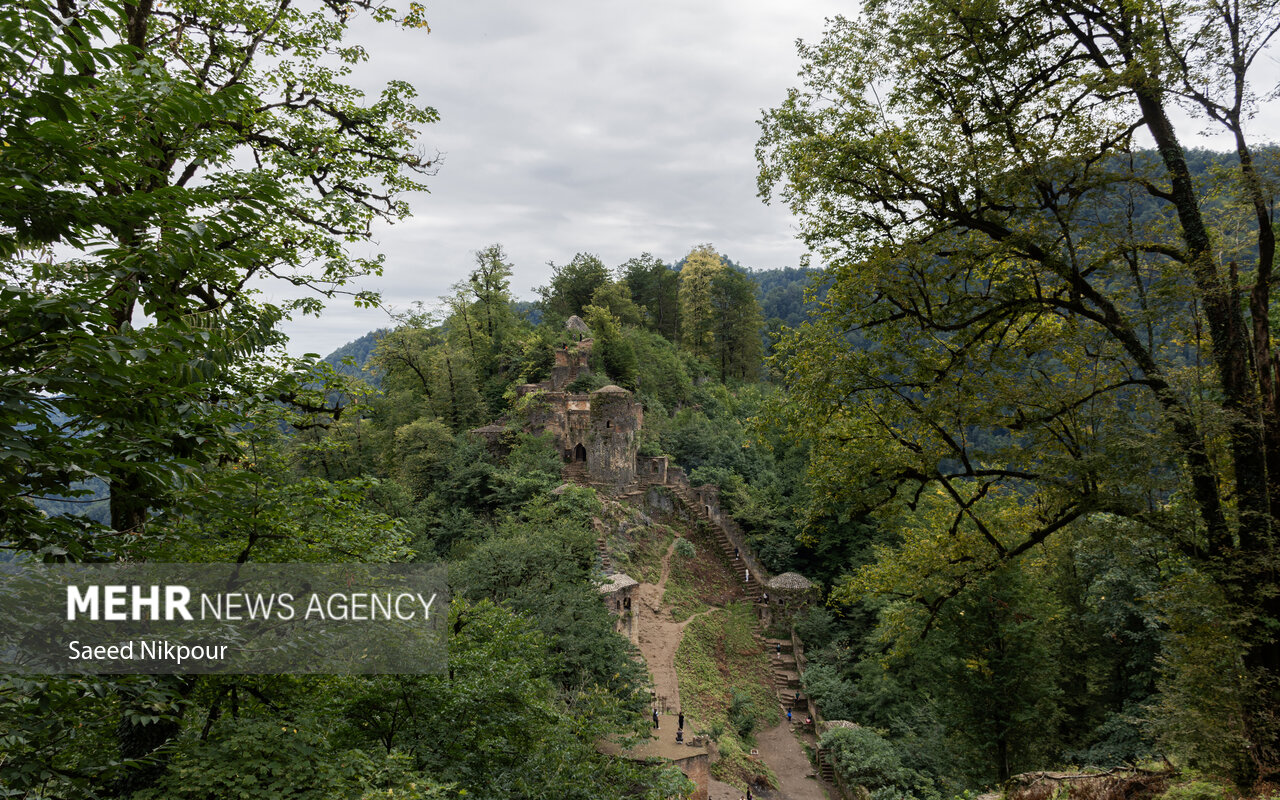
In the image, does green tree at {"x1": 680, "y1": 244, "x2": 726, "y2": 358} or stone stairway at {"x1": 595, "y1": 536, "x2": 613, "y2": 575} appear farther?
green tree at {"x1": 680, "y1": 244, "x2": 726, "y2": 358}

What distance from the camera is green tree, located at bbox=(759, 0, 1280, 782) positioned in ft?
18.9

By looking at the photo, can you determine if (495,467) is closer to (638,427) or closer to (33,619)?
(638,427)

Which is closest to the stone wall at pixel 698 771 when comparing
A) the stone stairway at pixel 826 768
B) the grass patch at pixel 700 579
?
the stone stairway at pixel 826 768

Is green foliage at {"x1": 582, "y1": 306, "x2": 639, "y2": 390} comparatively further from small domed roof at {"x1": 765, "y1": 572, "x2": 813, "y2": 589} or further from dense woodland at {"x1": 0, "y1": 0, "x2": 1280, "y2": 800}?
dense woodland at {"x1": 0, "y1": 0, "x2": 1280, "y2": 800}

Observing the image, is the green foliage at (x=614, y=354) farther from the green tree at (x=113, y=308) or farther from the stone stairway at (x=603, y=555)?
the green tree at (x=113, y=308)

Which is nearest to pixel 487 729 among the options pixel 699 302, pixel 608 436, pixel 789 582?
pixel 608 436

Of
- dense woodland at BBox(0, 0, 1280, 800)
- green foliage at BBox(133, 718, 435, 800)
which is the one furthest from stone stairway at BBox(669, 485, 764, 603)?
green foliage at BBox(133, 718, 435, 800)

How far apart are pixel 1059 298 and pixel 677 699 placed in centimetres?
1425

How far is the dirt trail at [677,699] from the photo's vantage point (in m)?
16.1

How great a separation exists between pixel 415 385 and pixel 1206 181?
1059 inches

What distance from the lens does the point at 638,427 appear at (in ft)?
83.9

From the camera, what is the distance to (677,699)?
661 inches

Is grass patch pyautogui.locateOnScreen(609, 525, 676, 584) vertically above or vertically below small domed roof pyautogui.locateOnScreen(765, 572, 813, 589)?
above

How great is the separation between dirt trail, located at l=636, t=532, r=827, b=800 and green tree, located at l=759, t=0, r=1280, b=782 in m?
11.2
